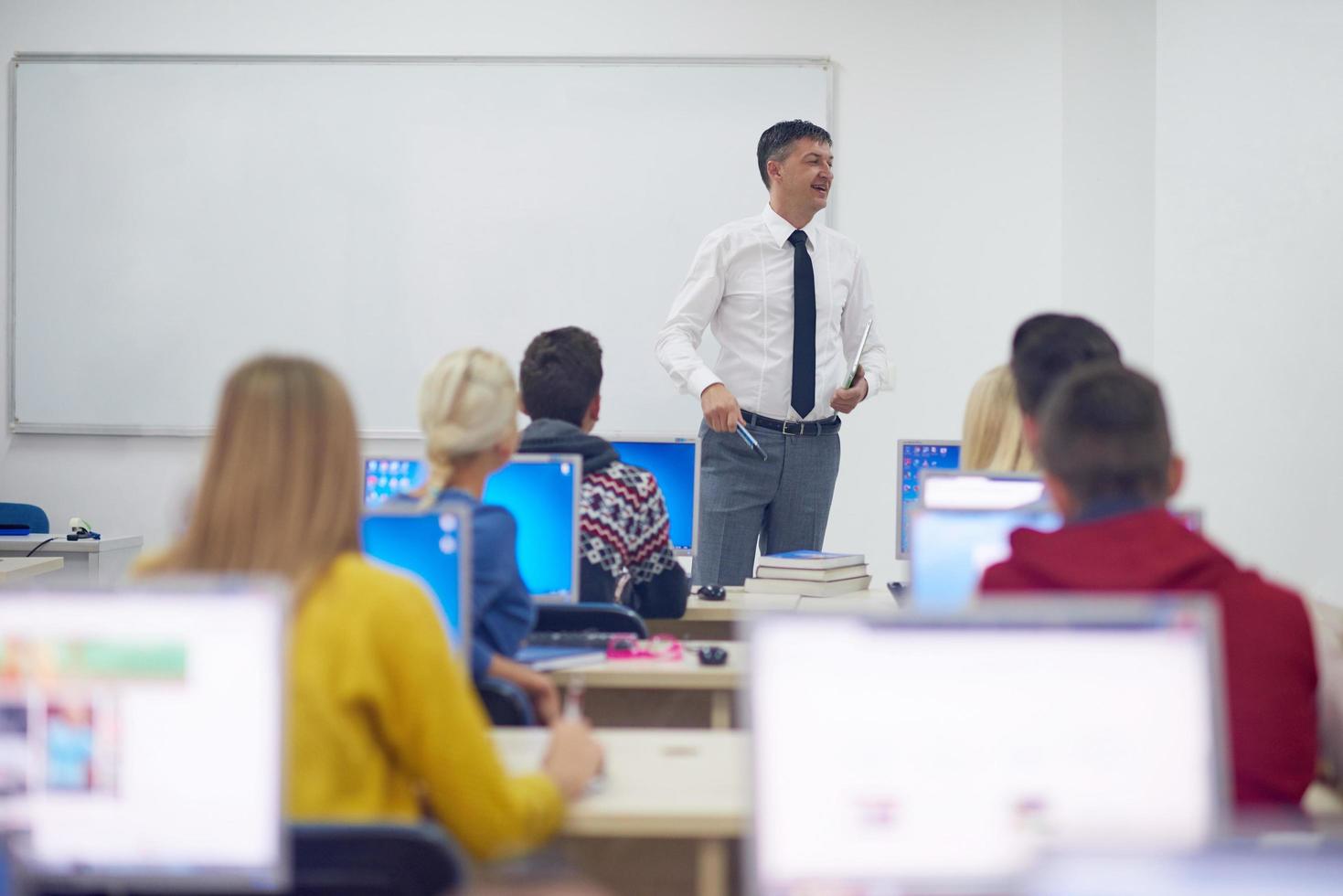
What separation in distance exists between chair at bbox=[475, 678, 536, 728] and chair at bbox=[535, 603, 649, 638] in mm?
653

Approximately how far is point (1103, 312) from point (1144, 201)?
454 mm

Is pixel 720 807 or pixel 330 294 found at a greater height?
pixel 330 294

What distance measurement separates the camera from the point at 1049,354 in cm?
227

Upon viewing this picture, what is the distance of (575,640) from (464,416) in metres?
0.70

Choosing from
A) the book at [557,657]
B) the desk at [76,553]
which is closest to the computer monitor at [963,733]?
the book at [557,657]

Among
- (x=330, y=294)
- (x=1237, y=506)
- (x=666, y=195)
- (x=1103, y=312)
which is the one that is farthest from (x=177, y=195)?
(x=1237, y=506)

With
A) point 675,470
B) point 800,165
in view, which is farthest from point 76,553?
point 800,165

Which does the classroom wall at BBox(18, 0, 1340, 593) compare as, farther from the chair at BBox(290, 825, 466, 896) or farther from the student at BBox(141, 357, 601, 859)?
the chair at BBox(290, 825, 466, 896)

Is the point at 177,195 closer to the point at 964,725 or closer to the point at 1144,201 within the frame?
the point at 1144,201

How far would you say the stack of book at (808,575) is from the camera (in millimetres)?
3701

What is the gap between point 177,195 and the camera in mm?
5605

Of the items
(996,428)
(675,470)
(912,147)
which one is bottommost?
(675,470)

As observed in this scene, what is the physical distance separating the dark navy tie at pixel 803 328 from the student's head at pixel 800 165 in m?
0.11

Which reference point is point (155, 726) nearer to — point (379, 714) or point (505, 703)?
point (379, 714)
